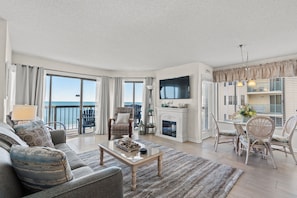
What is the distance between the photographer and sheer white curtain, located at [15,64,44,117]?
3.80 m

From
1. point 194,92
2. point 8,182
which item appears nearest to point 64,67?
point 194,92

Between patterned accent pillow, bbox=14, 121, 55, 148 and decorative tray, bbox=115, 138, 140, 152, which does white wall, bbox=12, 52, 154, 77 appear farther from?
decorative tray, bbox=115, 138, 140, 152

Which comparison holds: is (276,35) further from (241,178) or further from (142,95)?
(142,95)

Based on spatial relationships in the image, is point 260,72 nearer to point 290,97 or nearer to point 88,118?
point 290,97

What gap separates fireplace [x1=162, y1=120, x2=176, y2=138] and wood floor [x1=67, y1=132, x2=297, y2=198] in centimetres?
91

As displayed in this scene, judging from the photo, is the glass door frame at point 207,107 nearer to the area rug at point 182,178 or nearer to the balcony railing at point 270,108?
the balcony railing at point 270,108

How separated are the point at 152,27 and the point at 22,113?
2644 millimetres

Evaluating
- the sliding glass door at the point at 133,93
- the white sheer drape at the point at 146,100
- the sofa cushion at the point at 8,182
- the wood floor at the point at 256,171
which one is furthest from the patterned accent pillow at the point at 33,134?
the sliding glass door at the point at 133,93

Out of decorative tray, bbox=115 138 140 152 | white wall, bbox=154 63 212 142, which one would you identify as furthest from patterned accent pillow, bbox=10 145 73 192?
white wall, bbox=154 63 212 142

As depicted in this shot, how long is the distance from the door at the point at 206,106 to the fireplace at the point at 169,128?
893 mm

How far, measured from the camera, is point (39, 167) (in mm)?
889

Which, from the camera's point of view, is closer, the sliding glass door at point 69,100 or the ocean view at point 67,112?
the sliding glass door at point 69,100

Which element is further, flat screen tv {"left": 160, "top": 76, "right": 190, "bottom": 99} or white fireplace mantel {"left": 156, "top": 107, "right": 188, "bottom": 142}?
flat screen tv {"left": 160, "top": 76, "right": 190, "bottom": 99}

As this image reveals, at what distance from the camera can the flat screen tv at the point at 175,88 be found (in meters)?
4.67
